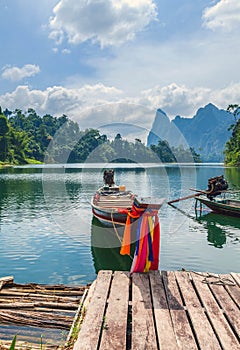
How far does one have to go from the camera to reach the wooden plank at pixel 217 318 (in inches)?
144

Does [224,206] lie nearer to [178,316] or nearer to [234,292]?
[234,292]

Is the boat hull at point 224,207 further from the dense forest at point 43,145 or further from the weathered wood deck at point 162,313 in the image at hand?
the dense forest at point 43,145

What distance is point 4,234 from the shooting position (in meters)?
15.7

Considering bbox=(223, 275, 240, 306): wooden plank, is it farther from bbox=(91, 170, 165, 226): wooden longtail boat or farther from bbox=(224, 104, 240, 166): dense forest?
bbox=(224, 104, 240, 166): dense forest

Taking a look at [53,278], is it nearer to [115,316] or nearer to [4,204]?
[115,316]

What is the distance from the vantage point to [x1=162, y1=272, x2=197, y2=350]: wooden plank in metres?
3.67

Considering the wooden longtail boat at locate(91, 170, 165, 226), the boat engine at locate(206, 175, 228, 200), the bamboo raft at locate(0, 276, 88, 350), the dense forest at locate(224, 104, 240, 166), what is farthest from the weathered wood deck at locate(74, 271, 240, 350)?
the dense forest at locate(224, 104, 240, 166)

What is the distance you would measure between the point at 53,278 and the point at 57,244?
151 inches

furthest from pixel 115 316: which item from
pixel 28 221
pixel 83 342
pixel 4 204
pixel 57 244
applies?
pixel 4 204

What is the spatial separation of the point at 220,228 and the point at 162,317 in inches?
585

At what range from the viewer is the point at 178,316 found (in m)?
4.25

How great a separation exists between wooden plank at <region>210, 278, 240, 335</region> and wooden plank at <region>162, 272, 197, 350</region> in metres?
0.58

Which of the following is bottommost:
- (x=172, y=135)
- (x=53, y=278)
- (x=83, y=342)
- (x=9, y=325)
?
(x=53, y=278)

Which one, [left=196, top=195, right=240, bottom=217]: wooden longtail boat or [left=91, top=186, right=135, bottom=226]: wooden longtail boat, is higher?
[left=91, top=186, right=135, bottom=226]: wooden longtail boat
